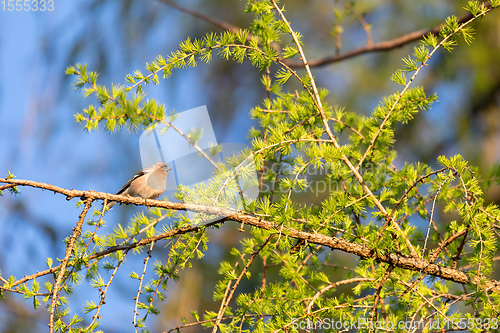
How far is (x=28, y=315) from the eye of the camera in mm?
6637

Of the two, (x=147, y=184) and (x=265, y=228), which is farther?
(x=147, y=184)

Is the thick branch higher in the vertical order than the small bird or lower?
lower

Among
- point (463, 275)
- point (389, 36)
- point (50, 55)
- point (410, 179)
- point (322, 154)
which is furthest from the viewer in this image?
point (389, 36)

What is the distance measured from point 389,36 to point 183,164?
5.79m

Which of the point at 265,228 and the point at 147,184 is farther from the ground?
the point at 147,184

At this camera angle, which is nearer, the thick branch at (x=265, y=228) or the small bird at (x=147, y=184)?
the thick branch at (x=265, y=228)

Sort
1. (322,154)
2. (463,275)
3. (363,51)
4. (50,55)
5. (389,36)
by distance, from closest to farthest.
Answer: (322,154), (463,275), (363,51), (50,55), (389,36)

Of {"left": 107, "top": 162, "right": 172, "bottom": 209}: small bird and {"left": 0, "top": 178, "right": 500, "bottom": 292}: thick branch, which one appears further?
{"left": 107, "top": 162, "right": 172, "bottom": 209}: small bird

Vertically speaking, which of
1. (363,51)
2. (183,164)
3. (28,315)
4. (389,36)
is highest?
(389,36)

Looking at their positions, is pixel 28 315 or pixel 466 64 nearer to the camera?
pixel 28 315

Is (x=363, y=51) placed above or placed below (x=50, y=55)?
below

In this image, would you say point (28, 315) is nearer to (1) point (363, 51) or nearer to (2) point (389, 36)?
(1) point (363, 51)

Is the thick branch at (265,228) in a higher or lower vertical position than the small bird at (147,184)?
lower

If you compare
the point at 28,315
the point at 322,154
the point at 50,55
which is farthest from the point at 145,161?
the point at 28,315
